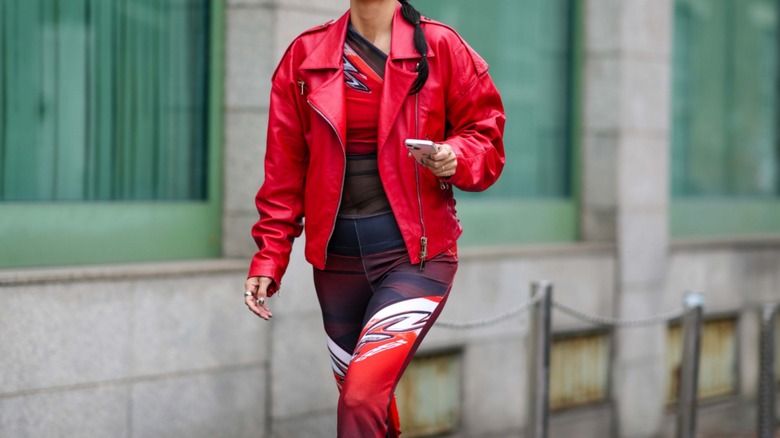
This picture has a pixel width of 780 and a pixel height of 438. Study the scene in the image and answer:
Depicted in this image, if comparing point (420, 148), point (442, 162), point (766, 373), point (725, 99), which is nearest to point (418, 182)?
point (442, 162)

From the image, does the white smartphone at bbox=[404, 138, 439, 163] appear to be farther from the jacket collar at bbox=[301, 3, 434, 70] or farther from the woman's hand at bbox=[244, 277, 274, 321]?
the woman's hand at bbox=[244, 277, 274, 321]

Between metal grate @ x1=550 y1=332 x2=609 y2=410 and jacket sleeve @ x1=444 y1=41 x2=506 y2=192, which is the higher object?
jacket sleeve @ x1=444 y1=41 x2=506 y2=192

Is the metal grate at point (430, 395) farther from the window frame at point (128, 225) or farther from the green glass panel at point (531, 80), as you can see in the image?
the window frame at point (128, 225)

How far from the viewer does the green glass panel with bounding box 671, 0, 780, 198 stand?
→ 11.2 metres

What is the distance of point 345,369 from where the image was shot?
464cm

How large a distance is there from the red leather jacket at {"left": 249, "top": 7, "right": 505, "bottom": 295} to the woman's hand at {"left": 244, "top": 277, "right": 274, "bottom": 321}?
0.03m

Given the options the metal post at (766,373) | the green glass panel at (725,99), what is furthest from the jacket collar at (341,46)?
the green glass panel at (725,99)

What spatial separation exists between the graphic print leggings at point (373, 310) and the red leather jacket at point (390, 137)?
67mm

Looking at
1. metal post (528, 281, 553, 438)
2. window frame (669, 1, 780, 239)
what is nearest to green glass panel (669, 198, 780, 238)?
window frame (669, 1, 780, 239)

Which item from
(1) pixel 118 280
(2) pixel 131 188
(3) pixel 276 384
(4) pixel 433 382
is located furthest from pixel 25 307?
(4) pixel 433 382

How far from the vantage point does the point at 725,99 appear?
11.8 metres

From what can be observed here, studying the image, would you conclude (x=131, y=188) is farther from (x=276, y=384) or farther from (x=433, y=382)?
(x=433, y=382)

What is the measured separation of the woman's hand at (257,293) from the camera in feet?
14.8

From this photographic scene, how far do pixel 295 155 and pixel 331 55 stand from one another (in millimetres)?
414
